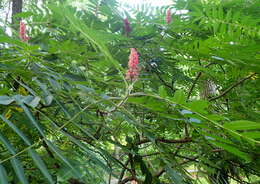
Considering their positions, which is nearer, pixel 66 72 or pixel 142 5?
pixel 66 72

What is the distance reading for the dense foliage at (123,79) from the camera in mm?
449

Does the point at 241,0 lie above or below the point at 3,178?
above

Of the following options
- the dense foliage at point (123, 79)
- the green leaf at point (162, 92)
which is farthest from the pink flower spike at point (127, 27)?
the green leaf at point (162, 92)

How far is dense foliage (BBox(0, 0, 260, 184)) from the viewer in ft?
1.47

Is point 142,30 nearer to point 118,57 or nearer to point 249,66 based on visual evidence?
point 118,57

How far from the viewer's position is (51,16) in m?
0.76

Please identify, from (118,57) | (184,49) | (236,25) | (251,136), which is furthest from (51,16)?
(251,136)

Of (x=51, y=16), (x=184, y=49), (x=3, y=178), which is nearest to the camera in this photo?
(x=3, y=178)

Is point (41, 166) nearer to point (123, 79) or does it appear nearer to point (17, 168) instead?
point (17, 168)

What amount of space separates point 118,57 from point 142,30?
0.11m

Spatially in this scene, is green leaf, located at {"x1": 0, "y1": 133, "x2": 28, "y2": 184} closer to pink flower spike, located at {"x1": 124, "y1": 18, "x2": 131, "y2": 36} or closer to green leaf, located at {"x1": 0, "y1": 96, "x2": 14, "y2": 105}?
green leaf, located at {"x1": 0, "y1": 96, "x2": 14, "y2": 105}

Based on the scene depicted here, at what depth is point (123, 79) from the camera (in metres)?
0.47

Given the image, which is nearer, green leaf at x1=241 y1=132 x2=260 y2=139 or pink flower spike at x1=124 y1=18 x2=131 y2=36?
green leaf at x1=241 y1=132 x2=260 y2=139

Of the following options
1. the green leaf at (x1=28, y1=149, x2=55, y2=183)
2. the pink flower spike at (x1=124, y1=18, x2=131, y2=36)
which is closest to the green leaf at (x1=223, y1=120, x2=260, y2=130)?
the green leaf at (x1=28, y1=149, x2=55, y2=183)
